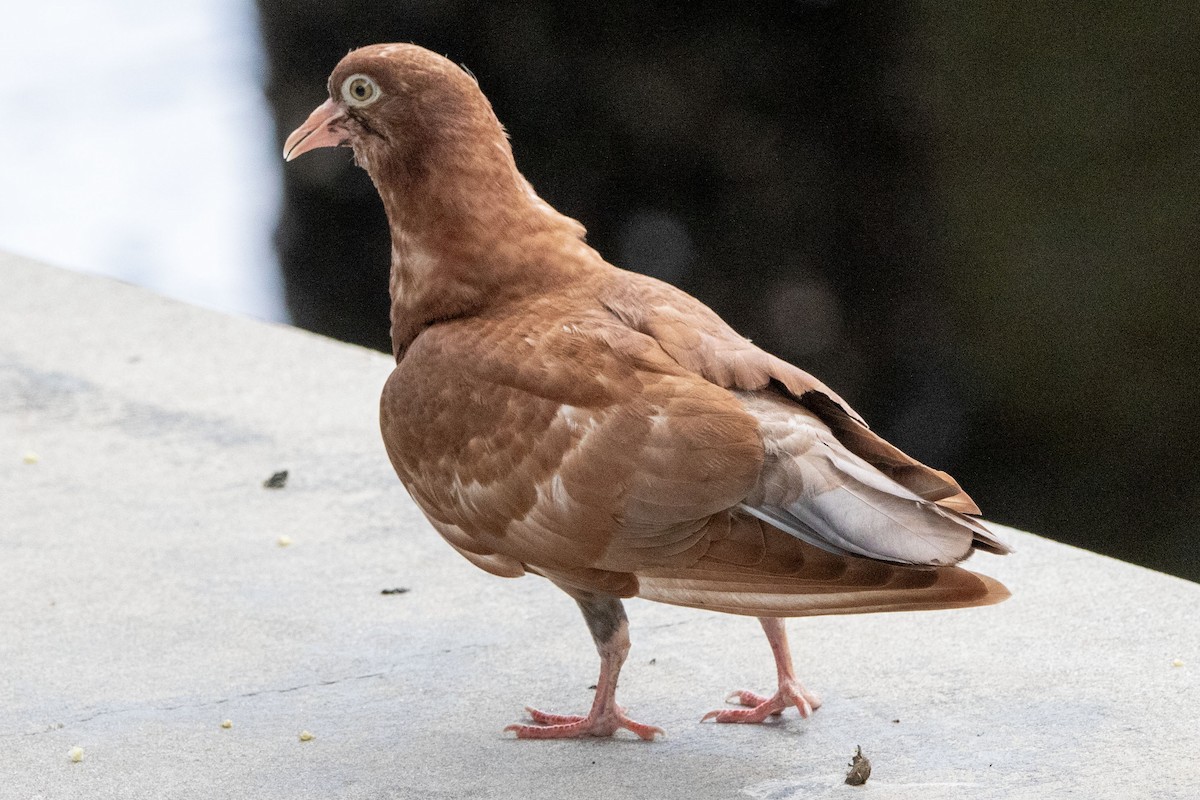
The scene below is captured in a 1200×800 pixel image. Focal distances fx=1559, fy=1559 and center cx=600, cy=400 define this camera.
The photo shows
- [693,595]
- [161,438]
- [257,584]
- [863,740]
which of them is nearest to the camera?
[693,595]

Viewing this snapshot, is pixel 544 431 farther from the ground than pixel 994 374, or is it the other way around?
pixel 994 374

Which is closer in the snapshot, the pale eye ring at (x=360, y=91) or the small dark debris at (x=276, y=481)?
the pale eye ring at (x=360, y=91)

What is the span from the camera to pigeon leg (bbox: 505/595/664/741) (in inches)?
102

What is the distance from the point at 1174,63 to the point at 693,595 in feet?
13.9

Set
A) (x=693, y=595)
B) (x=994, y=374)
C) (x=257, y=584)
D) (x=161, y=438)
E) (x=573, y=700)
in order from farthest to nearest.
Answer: (x=994, y=374)
(x=161, y=438)
(x=257, y=584)
(x=573, y=700)
(x=693, y=595)

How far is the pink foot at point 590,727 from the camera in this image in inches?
105

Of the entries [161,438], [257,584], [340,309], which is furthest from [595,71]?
[257,584]

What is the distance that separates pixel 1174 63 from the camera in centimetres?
579

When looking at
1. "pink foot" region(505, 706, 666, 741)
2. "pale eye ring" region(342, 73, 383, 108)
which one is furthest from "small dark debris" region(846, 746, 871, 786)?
"pale eye ring" region(342, 73, 383, 108)

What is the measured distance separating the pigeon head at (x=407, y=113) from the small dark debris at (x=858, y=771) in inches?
46.5

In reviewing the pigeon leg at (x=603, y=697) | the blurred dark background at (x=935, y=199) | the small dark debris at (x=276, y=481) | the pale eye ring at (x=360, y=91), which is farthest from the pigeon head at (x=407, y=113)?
the blurred dark background at (x=935, y=199)

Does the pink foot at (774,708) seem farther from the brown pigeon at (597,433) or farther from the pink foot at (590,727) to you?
the pink foot at (590,727)

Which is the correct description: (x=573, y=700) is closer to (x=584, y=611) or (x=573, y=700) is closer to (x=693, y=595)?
(x=584, y=611)

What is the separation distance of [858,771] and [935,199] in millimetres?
4289
